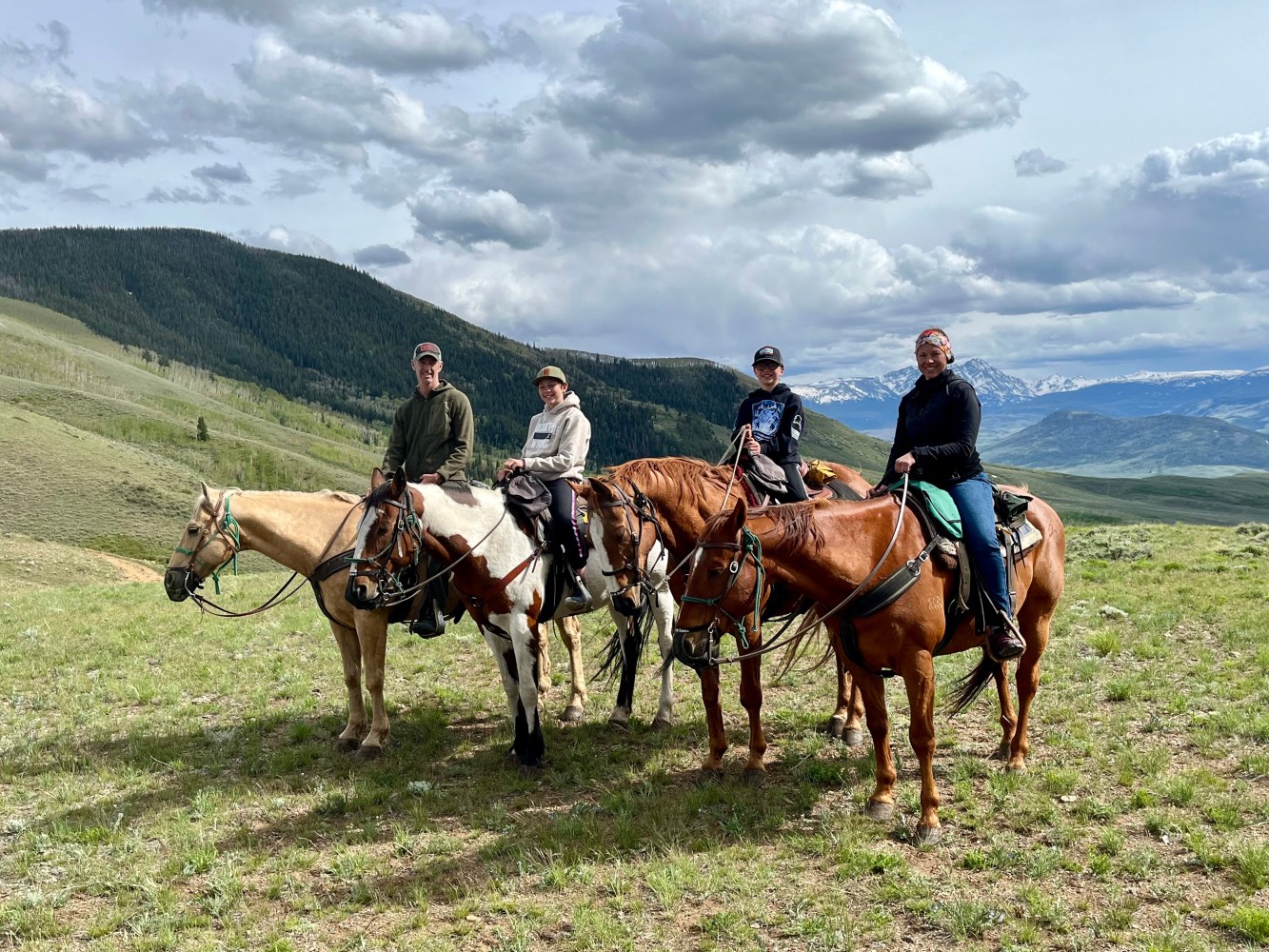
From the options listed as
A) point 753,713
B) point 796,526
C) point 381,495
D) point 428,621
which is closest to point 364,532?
point 381,495

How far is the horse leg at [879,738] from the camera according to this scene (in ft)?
23.8

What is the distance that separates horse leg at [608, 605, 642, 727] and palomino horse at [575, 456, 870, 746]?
2.88 feet

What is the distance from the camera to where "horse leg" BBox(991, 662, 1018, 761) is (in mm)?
8657

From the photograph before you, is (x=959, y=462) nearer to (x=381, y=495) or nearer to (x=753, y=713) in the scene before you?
(x=753, y=713)

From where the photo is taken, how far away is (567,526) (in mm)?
9258

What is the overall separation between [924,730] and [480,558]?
16.0 feet

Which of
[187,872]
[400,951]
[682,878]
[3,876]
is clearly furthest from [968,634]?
[3,876]

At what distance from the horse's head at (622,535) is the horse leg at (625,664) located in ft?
2.78

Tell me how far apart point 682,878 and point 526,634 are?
322 centimetres

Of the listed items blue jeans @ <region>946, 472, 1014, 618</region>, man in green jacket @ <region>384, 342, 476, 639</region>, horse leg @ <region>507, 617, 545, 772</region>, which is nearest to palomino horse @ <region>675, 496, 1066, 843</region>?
blue jeans @ <region>946, 472, 1014, 618</region>

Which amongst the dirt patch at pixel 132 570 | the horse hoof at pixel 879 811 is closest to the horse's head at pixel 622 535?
the horse hoof at pixel 879 811

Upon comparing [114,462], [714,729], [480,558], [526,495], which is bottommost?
[114,462]

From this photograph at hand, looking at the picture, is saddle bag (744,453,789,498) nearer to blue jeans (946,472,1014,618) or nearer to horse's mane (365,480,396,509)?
blue jeans (946,472,1014,618)

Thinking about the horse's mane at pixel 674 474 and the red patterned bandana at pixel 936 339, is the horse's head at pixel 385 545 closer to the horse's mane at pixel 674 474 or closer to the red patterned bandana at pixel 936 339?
the horse's mane at pixel 674 474
